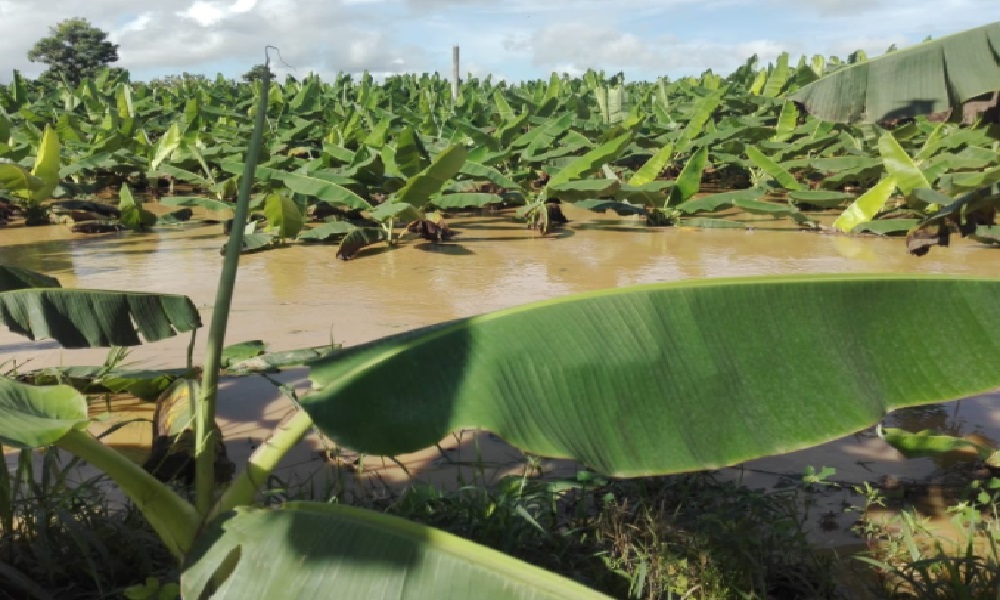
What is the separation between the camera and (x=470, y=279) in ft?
16.7

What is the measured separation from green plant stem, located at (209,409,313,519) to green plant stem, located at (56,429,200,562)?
2.1 inches

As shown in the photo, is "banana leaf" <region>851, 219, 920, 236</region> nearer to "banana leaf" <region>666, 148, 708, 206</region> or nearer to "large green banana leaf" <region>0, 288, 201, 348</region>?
"banana leaf" <region>666, 148, 708, 206</region>

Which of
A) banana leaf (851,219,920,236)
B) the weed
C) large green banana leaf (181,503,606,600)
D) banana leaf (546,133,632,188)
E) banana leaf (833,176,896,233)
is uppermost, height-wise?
banana leaf (546,133,632,188)

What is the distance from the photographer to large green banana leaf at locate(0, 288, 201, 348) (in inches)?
74.1

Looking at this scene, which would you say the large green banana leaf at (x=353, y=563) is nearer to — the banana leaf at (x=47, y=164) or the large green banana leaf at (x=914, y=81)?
the large green banana leaf at (x=914, y=81)

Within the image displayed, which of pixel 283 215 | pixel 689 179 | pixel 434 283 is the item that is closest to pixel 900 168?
pixel 689 179

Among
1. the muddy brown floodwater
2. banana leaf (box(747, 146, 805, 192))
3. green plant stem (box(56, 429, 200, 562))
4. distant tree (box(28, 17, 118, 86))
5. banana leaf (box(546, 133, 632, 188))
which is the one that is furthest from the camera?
distant tree (box(28, 17, 118, 86))

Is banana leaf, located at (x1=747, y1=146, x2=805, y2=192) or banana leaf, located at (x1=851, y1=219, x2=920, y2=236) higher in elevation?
banana leaf, located at (x1=747, y1=146, x2=805, y2=192)

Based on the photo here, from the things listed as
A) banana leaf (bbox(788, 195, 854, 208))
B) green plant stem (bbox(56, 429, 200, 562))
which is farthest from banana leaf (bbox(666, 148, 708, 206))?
green plant stem (bbox(56, 429, 200, 562))

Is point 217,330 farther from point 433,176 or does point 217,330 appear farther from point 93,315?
point 433,176

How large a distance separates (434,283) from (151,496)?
134 inches

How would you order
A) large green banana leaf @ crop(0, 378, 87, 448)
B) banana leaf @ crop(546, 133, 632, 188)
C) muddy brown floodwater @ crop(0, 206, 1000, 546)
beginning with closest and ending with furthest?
large green banana leaf @ crop(0, 378, 87, 448), muddy brown floodwater @ crop(0, 206, 1000, 546), banana leaf @ crop(546, 133, 632, 188)

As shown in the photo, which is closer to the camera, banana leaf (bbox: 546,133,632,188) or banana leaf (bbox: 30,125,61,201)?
banana leaf (bbox: 30,125,61,201)

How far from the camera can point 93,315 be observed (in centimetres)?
190
